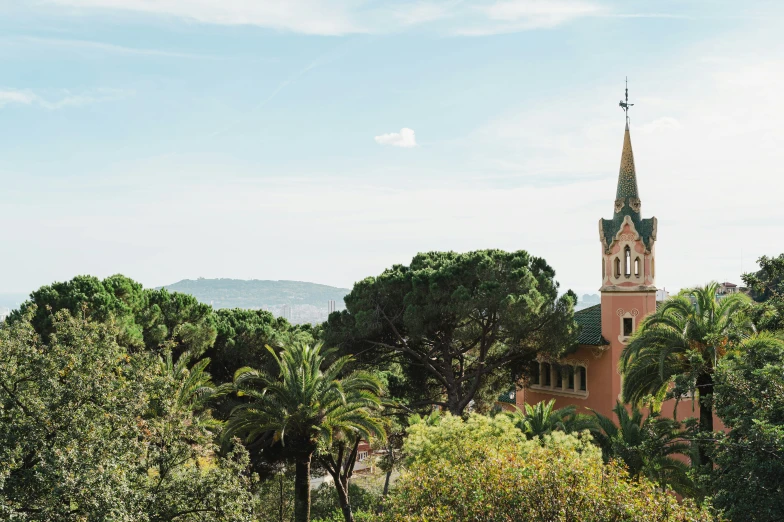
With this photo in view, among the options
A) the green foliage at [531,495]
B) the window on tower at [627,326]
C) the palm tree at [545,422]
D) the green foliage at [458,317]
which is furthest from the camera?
the window on tower at [627,326]

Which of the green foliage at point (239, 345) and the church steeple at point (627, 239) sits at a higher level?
the church steeple at point (627, 239)

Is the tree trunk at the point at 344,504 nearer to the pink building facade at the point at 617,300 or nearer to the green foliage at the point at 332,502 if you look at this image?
the green foliage at the point at 332,502

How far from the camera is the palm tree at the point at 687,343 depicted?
21703 mm

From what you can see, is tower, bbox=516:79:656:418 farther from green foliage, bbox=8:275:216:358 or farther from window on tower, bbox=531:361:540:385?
green foliage, bbox=8:275:216:358

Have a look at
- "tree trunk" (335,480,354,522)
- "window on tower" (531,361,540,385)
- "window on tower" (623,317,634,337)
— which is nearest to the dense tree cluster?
"tree trunk" (335,480,354,522)

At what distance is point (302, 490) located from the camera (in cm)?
2417

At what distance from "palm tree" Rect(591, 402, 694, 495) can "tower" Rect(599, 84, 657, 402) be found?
8.02 metres

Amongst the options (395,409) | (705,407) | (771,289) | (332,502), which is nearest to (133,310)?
(332,502)

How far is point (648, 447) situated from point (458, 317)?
12.3m

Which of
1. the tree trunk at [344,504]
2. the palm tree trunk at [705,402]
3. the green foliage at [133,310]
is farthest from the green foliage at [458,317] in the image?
the palm tree trunk at [705,402]

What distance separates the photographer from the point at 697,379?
2291 cm

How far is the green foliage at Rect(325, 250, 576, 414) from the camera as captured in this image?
101ft

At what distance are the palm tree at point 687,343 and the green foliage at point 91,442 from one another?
1381 centimetres

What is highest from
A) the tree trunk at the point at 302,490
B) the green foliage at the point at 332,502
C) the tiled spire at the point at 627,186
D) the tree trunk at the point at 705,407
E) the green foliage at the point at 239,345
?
the tiled spire at the point at 627,186
